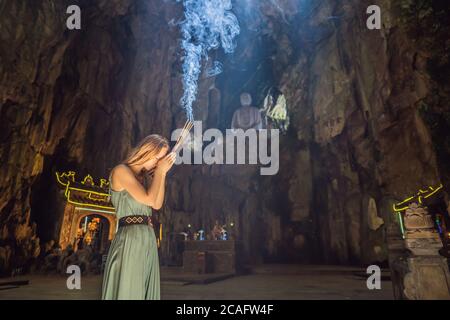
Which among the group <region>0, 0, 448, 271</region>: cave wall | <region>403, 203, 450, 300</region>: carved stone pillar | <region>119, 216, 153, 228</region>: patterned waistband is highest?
<region>0, 0, 448, 271</region>: cave wall

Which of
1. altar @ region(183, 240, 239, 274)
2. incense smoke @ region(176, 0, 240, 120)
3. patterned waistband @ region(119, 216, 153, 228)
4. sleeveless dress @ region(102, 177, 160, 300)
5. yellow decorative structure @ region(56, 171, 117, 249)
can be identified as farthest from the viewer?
incense smoke @ region(176, 0, 240, 120)

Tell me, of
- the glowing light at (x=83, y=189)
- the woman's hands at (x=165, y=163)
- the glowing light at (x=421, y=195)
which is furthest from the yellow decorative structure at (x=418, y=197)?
the glowing light at (x=83, y=189)

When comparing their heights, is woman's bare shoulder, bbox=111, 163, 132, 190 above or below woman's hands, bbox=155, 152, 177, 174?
below

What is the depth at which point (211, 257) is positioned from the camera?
8680 millimetres

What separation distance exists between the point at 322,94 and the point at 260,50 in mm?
6137

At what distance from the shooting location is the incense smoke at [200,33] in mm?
15727

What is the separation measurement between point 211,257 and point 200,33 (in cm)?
1324

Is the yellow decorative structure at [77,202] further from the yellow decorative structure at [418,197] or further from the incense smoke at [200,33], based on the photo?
the yellow decorative structure at [418,197]

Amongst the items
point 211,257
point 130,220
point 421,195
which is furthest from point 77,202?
point 421,195

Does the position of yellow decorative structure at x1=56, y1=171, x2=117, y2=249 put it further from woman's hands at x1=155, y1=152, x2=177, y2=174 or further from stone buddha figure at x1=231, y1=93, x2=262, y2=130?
woman's hands at x1=155, y1=152, x2=177, y2=174

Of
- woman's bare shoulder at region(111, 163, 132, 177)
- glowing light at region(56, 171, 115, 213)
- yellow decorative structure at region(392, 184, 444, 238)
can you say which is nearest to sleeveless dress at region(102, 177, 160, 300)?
woman's bare shoulder at region(111, 163, 132, 177)

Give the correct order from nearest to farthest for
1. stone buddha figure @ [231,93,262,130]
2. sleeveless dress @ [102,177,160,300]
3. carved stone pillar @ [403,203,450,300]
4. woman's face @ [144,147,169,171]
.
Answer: sleeveless dress @ [102,177,160,300], woman's face @ [144,147,169,171], carved stone pillar @ [403,203,450,300], stone buddha figure @ [231,93,262,130]

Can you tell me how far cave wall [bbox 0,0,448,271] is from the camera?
902cm

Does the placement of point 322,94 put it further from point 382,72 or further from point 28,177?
point 28,177
